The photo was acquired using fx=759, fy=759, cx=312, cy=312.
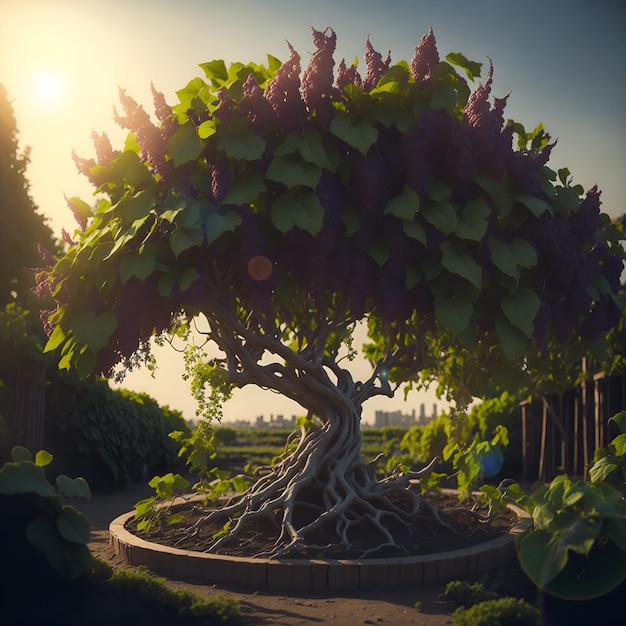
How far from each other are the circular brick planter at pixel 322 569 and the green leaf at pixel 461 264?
2033 millimetres

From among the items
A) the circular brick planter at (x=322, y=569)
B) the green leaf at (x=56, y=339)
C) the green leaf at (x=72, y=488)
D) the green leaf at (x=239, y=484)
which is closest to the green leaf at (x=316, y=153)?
the green leaf at (x=56, y=339)

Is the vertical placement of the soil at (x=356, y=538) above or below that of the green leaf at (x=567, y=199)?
below

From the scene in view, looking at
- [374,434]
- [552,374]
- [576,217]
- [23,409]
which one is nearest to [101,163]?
[576,217]

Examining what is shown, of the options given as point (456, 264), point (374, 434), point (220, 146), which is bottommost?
point (374, 434)

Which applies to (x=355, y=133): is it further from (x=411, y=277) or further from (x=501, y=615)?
(x=501, y=615)

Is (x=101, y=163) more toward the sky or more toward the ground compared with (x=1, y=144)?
more toward the ground

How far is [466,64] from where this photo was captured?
6.17 metres

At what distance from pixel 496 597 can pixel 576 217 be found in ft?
11.3

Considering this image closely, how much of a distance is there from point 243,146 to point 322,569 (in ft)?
10.1

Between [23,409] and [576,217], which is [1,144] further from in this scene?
[576,217]

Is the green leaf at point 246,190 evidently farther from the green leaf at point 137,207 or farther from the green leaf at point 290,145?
the green leaf at point 137,207

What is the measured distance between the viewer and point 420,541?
6316mm

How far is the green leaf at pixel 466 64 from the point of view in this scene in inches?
241

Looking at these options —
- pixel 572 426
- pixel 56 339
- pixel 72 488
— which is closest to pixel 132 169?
pixel 56 339
